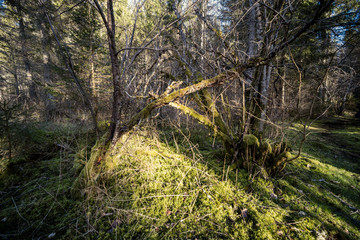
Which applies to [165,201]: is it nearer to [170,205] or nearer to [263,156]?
[170,205]

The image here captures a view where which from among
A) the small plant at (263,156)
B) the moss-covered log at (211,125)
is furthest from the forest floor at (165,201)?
the moss-covered log at (211,125)

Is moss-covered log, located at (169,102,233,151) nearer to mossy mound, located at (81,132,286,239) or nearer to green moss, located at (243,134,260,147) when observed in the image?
green moss, located at (243,134,260,147)

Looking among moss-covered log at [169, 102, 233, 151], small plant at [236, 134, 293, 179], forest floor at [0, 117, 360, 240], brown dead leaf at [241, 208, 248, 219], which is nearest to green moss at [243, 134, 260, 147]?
small plant at [236, 134, 293, 179]

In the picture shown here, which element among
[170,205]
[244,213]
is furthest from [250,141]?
[170,205]

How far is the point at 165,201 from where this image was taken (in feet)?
6.19

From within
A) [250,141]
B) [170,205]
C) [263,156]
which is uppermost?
[250,141]

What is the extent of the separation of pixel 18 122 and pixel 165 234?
3.50 m

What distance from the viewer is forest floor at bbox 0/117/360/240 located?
154cm

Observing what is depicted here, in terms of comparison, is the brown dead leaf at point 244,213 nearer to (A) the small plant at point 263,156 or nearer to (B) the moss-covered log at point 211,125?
(A) the small plant at point 263,156

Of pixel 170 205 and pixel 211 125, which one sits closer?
pixel 170 205

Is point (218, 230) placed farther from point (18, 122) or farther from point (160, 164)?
point (18, 122)

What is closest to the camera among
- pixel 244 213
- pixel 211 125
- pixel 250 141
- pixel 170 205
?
pixel 244 213

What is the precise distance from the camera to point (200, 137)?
4090 mm

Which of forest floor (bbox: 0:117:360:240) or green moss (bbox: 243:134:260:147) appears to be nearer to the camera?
forest floor (bbox: 0:117:360:240)
